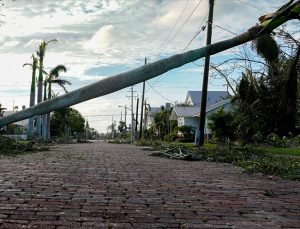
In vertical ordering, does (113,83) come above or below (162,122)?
below

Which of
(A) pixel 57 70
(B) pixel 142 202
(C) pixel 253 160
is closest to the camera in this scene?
(B) pixel 142 202

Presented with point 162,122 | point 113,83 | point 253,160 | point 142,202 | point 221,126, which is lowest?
point 142,202

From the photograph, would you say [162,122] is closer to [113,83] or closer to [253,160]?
[253,160]

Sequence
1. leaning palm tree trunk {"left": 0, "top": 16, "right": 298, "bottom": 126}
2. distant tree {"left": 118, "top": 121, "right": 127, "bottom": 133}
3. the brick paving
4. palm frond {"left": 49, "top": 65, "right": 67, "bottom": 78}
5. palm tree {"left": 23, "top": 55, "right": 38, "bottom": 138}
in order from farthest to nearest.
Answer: distant tree {"left": 118, "top": 121, "right": 127, "bottom": 133}
palm frond {"left": 49, "top": 65, "right": 67, "bottom": 78}
palm tree {"left": 23, "top": 55, "right": 38, "bottom": 138}
the brick paving
leaning palm tree trunk {"left": 0, "top": 16, "right": 298, "bottom": 126}

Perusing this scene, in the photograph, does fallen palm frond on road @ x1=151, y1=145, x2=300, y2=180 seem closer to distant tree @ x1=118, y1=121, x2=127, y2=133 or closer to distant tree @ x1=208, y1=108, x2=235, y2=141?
distant tree @ x1=208, y1=108, x2=235, y2=141

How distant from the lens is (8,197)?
22.1ft

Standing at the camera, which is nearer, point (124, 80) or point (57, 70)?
point (124, 80)

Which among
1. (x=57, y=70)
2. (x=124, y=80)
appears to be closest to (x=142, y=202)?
(x=124, y=80)

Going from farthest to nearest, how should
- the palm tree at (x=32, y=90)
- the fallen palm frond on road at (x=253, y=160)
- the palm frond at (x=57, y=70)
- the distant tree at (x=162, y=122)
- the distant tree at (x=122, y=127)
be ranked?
the distant tree at (x=122, y=127), the distant tree at (x=162, y=122), the palm frond at (x=57, y=70), the palm tree at (x=32, y=90), the fallen palm frond on road at (x=253, y=160)

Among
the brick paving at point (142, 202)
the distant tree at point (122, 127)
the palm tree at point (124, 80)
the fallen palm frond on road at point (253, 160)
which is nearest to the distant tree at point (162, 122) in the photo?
the distant tree at point (122, 127)

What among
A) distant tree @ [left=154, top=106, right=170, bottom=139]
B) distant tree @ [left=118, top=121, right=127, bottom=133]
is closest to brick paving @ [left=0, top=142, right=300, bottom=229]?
distant tree @ [left=154, top=106, right=170, bottom=139]

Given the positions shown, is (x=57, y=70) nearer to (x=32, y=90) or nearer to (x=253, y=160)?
(x=32, y=90)

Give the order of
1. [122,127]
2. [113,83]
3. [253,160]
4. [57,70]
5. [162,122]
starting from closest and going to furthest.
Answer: [113,83] < [253,160] < [57,70] < [162,122] < [122,127]

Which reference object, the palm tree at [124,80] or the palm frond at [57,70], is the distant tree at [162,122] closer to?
the palm frond at [57,70]
